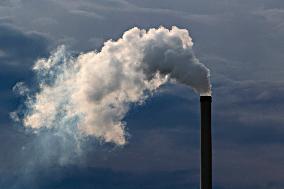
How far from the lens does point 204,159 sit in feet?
87.8

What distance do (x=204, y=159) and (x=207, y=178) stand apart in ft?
3.69

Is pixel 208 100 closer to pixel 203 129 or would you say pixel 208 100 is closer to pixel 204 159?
pixel 203 129

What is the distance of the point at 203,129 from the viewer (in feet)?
88.4

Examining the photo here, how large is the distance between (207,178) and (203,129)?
2.91 meters

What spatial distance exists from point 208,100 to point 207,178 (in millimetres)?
4803

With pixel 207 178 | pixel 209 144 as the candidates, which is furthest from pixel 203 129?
pixel 207 178

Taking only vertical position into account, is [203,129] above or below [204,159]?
above

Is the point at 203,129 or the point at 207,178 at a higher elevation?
the point at 203,129

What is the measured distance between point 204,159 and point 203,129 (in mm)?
1788

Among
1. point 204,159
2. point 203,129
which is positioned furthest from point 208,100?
point 204,159

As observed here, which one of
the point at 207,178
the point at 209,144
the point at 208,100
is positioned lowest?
the point at 207,178

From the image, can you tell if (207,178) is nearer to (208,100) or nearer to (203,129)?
(203,129)

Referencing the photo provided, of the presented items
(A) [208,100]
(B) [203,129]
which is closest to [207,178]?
(B) [203,129]

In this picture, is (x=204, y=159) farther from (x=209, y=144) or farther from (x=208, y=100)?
(x=208, y=100)
